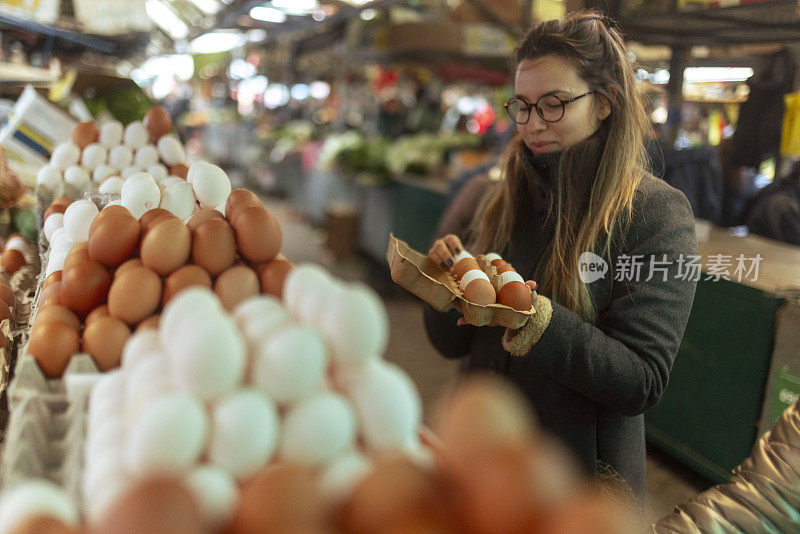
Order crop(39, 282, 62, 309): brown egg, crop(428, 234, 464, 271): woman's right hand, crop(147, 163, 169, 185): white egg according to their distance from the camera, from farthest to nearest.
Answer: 1. crop(147, 163, 169, 185): white egg
2. crop(428, 234, 464, 271): woman's right hand
3. crop(39, 282, 62, 309): brown egg

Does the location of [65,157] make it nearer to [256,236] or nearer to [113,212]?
[113,212]

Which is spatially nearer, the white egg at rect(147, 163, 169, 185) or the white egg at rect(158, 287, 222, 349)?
the white egg at rect(158, 287, 222, 349)

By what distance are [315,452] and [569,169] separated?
1167 millimetres

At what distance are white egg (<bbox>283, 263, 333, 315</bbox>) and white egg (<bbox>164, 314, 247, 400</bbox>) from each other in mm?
78

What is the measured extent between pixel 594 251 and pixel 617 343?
0.80ft

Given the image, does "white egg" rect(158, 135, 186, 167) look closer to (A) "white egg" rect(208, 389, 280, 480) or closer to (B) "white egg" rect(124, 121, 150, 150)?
(B) "white egg" rect(124, 121, 150, 150)

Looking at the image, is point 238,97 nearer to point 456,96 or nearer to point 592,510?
point 456,96

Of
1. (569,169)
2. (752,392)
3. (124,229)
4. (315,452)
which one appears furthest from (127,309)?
(752,392)

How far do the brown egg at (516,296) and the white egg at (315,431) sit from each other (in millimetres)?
789

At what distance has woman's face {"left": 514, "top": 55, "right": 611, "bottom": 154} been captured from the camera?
149 centimetres

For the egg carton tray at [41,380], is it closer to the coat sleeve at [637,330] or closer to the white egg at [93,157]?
the coat sleeve at [637,330]

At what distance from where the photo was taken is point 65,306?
107cm

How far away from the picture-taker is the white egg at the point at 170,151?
188 cm

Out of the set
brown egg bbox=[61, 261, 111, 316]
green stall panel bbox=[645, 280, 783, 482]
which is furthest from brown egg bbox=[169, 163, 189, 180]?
green stall panel bbox=[645, 280, 783, 482]
